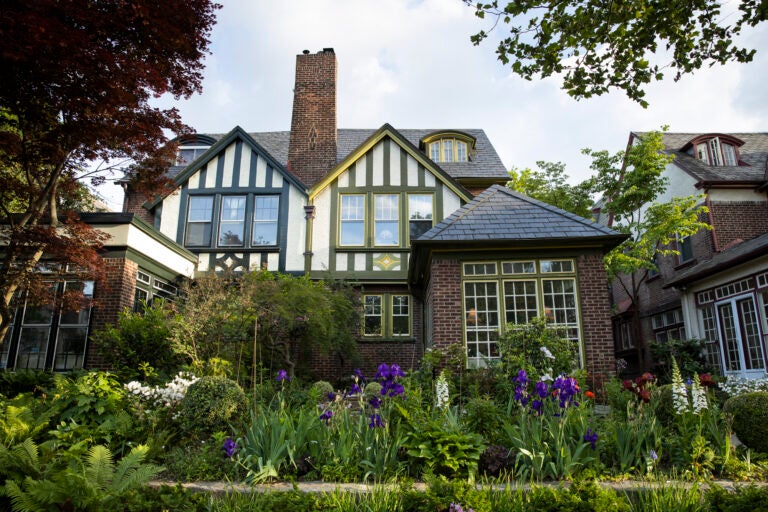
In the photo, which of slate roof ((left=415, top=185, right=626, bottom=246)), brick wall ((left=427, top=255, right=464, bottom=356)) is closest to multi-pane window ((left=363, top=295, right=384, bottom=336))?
brick wall ((left=427, top=255, right=464, bottom=356))

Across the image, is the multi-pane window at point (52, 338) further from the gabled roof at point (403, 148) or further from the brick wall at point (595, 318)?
the brick wall at point (595, 318)

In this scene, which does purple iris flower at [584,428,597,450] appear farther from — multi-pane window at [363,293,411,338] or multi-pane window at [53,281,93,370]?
multi-pane window at [53,281,93,370]

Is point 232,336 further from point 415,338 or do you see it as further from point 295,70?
point 295,70

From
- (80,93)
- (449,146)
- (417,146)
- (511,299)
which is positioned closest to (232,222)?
(80,93)

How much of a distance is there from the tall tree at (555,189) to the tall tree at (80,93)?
13875mm

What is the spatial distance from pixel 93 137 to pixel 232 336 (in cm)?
422

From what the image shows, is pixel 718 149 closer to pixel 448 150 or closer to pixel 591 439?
pixel 448 150

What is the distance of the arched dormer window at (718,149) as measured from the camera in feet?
63.6

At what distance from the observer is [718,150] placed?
19.5 m

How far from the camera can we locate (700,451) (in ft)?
15.3

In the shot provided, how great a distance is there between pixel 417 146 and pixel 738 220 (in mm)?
11423

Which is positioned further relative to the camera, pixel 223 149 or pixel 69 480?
pixel 223 149

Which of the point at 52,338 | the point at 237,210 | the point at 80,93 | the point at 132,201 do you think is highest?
the point at 132,201

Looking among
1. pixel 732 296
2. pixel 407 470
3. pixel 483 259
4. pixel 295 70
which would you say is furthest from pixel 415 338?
pixel 295 70
